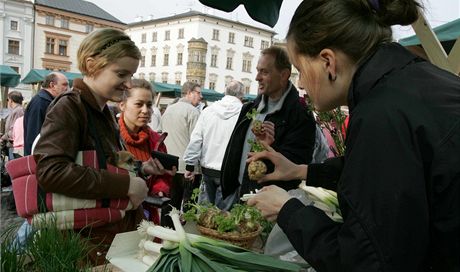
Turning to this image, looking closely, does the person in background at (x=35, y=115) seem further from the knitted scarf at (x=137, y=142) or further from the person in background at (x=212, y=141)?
the knitted scarf at (x=137, y=142)

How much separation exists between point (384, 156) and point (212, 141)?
3326 millimetres

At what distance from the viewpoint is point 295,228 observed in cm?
103

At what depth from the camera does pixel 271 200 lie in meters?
1.19

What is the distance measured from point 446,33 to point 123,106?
2.63m

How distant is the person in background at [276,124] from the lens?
274cm

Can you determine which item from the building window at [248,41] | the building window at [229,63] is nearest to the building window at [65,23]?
the building window at [229,63]

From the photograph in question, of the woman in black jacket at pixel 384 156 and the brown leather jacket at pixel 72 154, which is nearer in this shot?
the woman in black jacket at pixel 384 156

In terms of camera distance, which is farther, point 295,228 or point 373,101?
point 295,228

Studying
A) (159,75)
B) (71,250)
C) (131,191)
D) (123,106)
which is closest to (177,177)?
(123,106)

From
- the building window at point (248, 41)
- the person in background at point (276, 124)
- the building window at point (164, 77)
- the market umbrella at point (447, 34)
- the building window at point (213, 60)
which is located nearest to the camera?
the person in background at point (276, 124)

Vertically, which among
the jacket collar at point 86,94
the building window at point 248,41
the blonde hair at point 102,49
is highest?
the building window at point 248,41

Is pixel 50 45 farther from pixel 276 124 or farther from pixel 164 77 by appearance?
pixel 276 124

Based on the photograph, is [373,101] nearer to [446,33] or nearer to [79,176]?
[79,176]

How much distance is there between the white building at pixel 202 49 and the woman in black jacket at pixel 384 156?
176ft
